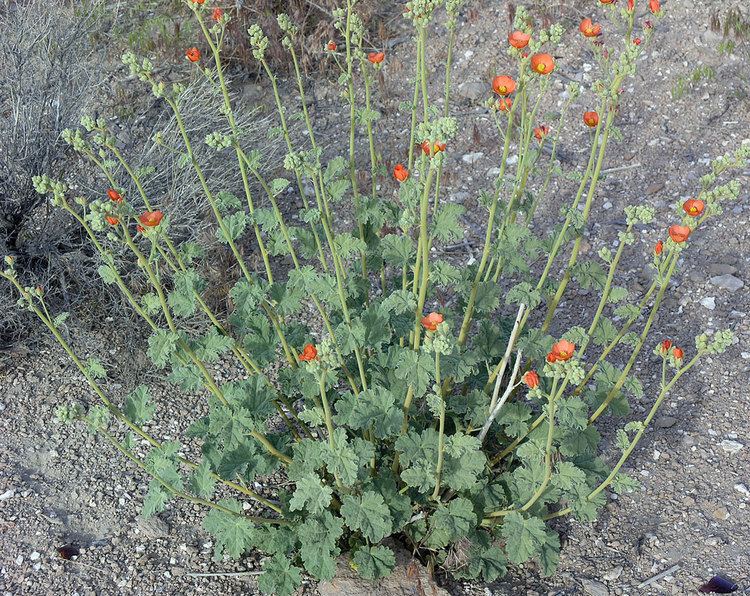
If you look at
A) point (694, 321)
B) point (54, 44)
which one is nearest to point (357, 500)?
point (694, 321)

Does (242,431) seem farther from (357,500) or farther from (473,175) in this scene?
(473,175)

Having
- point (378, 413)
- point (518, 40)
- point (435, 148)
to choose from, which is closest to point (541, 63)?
point (518, 40)

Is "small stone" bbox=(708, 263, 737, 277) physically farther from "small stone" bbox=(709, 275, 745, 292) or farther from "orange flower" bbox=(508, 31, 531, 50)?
"orange flower" bbox=(508, 31, 531, 50)

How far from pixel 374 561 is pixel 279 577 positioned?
0.31m

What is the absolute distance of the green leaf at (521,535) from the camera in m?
2.54

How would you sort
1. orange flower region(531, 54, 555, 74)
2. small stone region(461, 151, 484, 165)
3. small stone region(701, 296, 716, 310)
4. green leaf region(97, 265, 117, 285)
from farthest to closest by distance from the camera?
small stone region(461, 151, 484, 165)
small stone region(701, 296, 716, 310)
green leaf region(97, 265, 117, 285)
orange flower region(531, 54, 555, 74)

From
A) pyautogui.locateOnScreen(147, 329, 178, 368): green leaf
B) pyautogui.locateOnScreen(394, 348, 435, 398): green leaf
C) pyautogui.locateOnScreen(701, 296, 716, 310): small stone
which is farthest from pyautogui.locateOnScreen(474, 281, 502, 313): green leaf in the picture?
pyautogui.locateOnScreen(701, 296, 716, 310): small stone

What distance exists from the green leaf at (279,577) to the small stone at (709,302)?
228 centimetres

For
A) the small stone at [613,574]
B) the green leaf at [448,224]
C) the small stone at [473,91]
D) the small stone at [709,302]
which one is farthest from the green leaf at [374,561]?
the small stone at [473,91]

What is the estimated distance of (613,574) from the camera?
2.88 meters

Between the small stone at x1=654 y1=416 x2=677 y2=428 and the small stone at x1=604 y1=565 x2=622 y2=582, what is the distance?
72 cm

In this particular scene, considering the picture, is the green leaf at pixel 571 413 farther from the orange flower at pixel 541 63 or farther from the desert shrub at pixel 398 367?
the orange flower at pixel 541 63

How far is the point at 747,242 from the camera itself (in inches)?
165

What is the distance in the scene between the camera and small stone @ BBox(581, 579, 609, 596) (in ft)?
9.29
